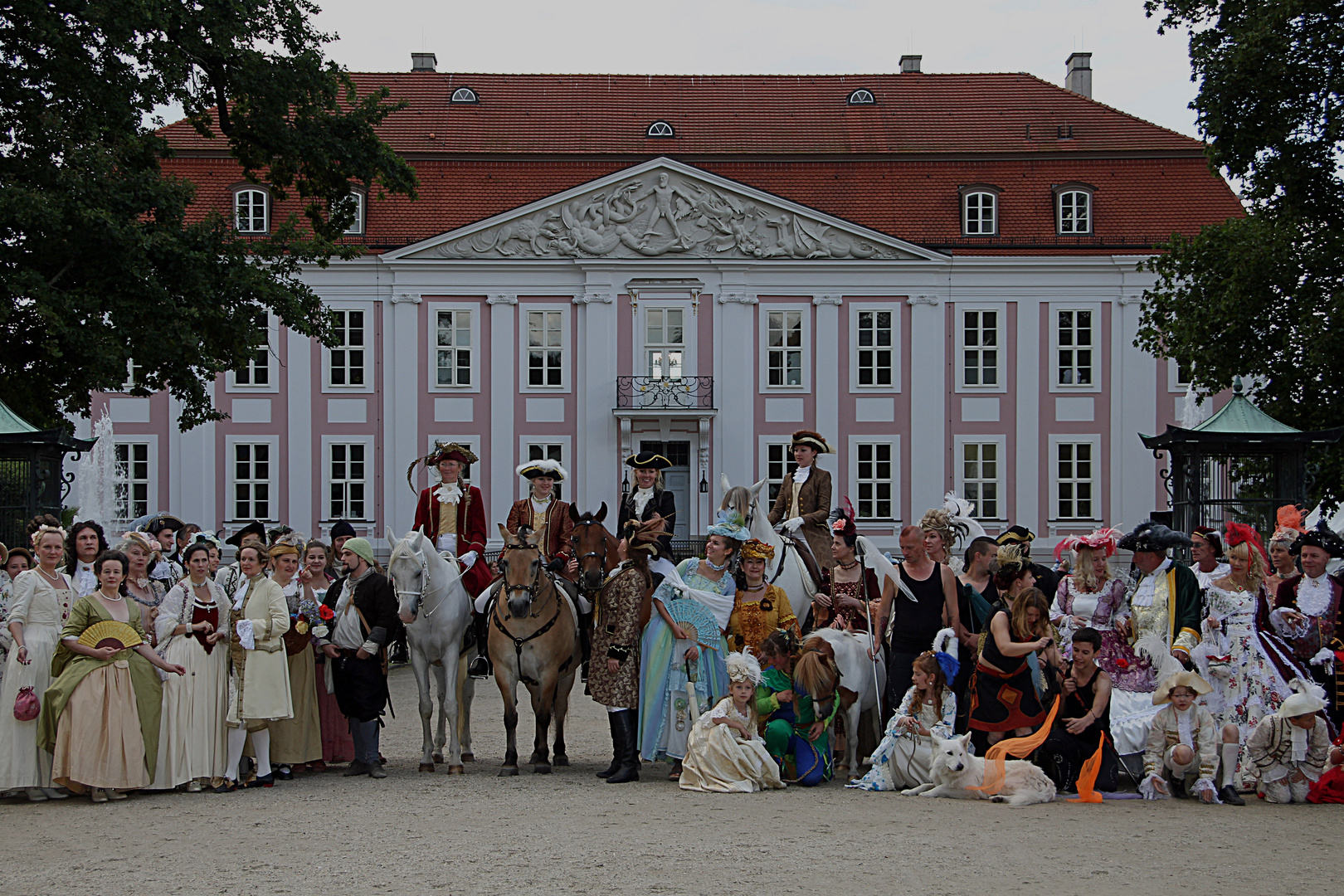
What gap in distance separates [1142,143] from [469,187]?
17065mm

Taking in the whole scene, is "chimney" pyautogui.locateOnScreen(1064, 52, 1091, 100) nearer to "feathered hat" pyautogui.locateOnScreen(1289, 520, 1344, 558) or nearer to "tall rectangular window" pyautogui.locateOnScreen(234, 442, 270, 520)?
"tall rectangular window" pyautogui.locateOnScreen(234, 442, 270, 520)

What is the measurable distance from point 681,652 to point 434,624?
6.26 ft

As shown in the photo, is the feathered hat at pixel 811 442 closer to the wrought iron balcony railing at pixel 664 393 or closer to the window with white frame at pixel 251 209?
the wrought iron balcony railing at pixel 664 393

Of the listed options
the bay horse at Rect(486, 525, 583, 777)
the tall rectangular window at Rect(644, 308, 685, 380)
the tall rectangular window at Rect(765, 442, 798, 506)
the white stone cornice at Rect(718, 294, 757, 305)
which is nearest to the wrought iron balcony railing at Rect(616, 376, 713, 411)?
the tall rectangular window at Rect(644, 308, 685, 380)

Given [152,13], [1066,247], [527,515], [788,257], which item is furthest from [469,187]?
[527,515]

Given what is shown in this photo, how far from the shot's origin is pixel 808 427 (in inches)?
1382

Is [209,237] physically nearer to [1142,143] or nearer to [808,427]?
[808,427]

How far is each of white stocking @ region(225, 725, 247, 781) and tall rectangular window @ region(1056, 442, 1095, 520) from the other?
28391 millimetres

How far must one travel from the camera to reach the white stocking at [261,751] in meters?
9.67

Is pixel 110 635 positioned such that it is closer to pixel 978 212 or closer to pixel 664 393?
pixel 664 393

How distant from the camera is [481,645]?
10.7m

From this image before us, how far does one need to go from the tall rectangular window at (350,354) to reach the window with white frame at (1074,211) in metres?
17.5

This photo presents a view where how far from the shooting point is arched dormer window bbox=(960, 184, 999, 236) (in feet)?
117

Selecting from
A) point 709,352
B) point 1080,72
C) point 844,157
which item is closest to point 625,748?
point 709,352
